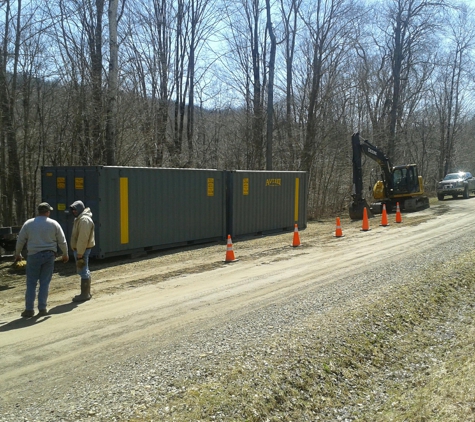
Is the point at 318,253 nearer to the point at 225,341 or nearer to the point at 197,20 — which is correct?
the point at 225,341

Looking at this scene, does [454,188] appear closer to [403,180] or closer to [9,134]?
[403,180]

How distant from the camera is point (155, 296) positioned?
8305 millimetres

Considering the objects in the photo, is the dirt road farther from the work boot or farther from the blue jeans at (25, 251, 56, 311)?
the blue jeans at (25, 251, 56, 311)

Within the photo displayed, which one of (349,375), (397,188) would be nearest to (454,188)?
(397,188)

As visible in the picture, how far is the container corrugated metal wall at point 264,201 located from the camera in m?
15.6

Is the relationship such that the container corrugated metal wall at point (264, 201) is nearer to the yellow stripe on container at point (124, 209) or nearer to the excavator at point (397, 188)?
the yellow stripe on container at point (124, 209)

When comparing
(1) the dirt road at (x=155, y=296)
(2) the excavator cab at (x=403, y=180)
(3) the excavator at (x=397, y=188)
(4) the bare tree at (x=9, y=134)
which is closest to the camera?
(1) the dirt road at (x=155, y=296)

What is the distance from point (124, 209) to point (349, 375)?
26.0 ft

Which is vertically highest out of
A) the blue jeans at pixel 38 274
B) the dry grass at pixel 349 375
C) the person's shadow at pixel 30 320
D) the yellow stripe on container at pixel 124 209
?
the yellow stripe on container at pixel 124 209

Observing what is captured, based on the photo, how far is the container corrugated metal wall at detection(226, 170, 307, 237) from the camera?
15594 mm

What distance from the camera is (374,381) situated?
18.4 feet

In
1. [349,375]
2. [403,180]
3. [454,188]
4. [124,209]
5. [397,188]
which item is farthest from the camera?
[454,188]

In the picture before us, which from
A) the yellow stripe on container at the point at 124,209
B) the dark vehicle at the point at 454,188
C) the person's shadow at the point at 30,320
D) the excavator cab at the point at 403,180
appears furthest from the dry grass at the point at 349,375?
the dark vehicle at the point at 454,188

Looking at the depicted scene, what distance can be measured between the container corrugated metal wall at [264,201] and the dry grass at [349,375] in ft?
27.2
